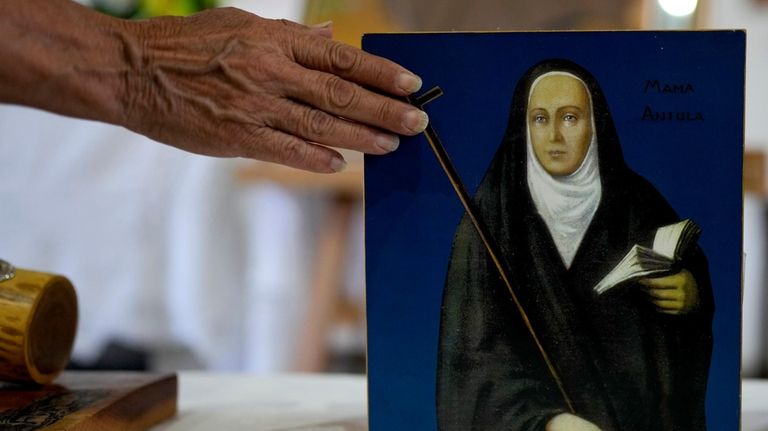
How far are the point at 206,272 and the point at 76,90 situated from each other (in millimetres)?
1139

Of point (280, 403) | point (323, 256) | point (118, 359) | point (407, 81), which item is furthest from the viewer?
point (323, 256)

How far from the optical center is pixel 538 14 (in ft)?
5.40

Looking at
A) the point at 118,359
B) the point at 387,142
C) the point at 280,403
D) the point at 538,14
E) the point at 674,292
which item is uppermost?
the point at 538,14

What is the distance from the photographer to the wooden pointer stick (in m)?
0.65

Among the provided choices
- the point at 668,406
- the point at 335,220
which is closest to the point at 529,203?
the point at 668,406

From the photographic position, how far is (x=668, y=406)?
2.11 feet

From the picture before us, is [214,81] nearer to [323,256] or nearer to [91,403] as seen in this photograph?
[91,403]

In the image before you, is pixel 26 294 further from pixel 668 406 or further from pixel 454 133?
pixel 668 406

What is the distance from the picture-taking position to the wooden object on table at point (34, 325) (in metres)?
0.72

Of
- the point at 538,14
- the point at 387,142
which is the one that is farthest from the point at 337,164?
the point at 538,14

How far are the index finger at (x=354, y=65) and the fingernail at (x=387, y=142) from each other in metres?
0.03

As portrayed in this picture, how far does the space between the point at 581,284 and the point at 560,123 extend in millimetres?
117

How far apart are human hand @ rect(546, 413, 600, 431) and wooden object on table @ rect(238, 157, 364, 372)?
1296 mm

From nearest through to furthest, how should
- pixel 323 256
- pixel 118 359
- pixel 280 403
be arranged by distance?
pixel 280 403, pixel 118 359, pixel 323 256
